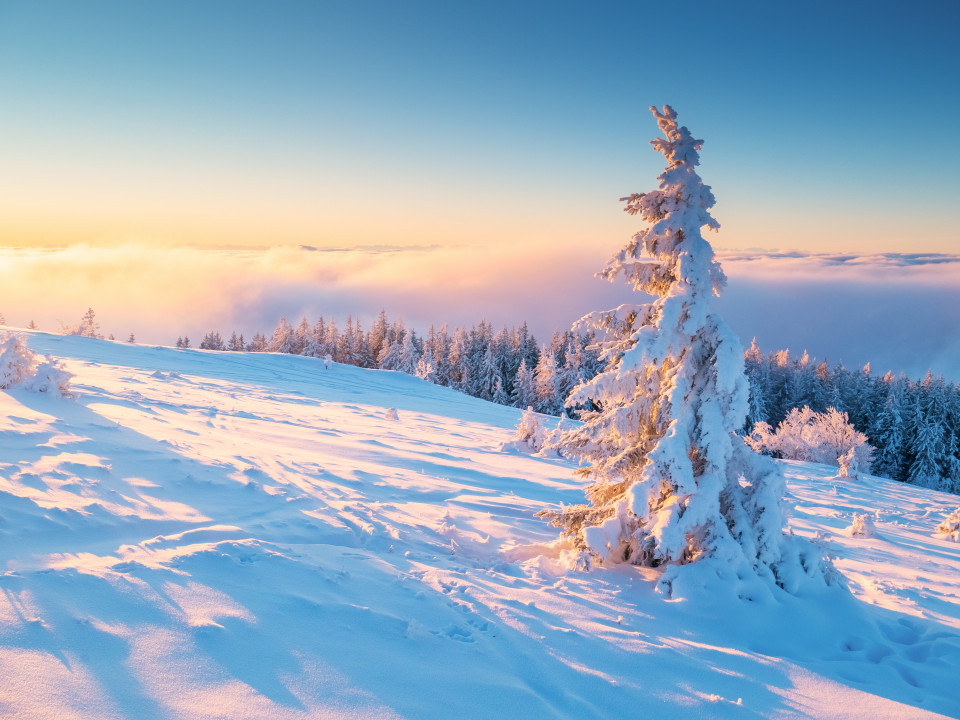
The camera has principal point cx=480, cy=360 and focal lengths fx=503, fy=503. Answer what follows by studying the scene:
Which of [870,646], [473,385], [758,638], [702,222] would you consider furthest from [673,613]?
[473,385]

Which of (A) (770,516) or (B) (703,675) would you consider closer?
(B) (703,675)

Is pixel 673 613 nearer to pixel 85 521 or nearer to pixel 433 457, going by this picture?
pixel 85 521

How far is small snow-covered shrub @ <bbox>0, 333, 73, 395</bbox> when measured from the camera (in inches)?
404

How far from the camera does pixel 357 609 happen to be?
4.42 metres

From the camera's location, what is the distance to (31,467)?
6234 mm

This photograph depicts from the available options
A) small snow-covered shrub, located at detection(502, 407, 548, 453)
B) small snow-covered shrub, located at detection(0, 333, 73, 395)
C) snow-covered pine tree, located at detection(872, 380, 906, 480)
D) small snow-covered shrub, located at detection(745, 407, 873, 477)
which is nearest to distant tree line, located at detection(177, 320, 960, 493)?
snow-covered pine tree, located at detection(872, 380, 906, 480)

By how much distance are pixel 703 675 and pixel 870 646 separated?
2.49 meters

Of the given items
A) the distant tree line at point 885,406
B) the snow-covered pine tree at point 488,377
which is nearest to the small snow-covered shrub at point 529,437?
Answer: the distant tree line at point 885,406

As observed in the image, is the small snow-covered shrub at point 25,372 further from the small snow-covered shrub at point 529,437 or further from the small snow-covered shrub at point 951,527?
the small snow-covered shrub at point 951,527

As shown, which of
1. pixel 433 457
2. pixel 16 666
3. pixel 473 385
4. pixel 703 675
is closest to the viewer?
pixel 16 666

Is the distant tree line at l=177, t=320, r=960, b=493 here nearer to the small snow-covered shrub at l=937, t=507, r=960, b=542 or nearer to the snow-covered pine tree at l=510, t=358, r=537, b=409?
the snow-covered pine tree at l=510, t=358, r=537, b=409

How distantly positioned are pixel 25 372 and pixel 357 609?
34.5 ft

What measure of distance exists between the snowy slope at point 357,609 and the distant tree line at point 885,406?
45.6 meters

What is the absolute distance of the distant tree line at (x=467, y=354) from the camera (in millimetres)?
63625
